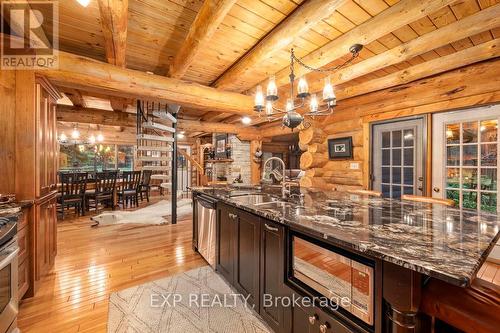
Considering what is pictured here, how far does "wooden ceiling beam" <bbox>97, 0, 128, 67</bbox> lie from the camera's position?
5.31 feet

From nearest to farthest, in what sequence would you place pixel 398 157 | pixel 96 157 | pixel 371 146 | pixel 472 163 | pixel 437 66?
pixel 437 66 → pixel 472 163 → pixel 398 157 → pixel 371 146 → pixel 96 157

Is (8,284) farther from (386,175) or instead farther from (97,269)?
(386,175)

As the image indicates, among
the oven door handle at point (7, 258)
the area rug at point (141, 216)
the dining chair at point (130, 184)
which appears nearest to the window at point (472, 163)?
the oven door handle at point (7, 258)

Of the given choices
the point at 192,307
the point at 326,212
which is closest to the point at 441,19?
the point at 326,212

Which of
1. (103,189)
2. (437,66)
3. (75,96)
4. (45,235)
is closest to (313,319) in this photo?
(45,235)

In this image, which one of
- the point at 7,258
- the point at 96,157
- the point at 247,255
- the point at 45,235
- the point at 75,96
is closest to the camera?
the point at 7,258

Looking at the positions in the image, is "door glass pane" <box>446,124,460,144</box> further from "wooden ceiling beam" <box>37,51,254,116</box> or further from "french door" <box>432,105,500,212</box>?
"wooden ceiling beam" <box>37,51,254,116</box>

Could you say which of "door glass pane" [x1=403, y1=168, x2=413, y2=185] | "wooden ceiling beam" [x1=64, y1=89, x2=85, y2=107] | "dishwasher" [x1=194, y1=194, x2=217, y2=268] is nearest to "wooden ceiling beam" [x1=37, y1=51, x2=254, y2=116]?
"dishwasher" [x1=194, y1=194, x2=217, y2=268]

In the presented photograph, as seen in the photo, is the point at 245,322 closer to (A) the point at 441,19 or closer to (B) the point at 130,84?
(B) the point at 130,84

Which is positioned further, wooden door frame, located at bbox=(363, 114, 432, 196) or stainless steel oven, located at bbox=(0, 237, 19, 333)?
wooden door frame, located at bbox=(363, 114, 432, 196)

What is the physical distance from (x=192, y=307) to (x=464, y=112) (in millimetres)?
4197

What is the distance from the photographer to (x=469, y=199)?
3.08m

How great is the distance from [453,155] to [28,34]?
5296mm

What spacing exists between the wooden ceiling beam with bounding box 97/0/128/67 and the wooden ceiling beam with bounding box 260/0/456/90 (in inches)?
74.8
